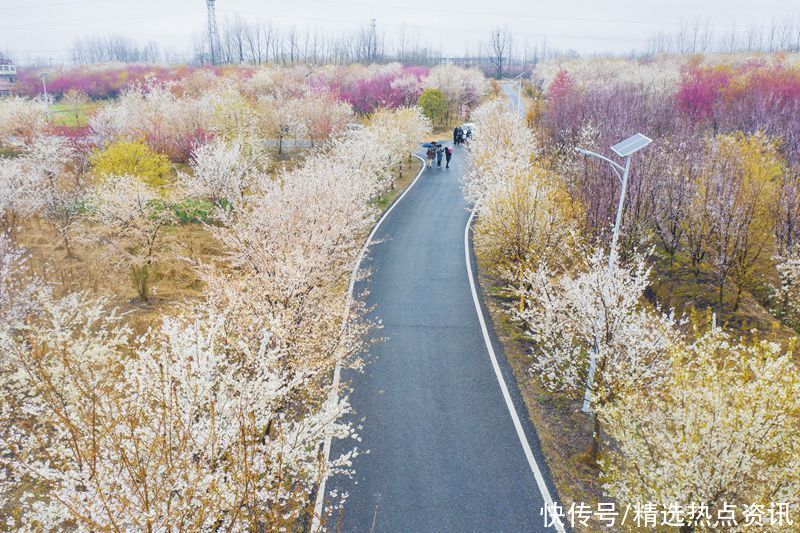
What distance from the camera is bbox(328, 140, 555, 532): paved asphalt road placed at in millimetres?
12359

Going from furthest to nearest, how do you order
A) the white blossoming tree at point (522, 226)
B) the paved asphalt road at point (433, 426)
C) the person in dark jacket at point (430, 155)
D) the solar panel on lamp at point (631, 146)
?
the person in dark jacket at point (430, 155) → the white blossoming tree at point (522, 226) → the solar panel on lamp at point (631, 146) → the paved asphalt road at point (433, 426)

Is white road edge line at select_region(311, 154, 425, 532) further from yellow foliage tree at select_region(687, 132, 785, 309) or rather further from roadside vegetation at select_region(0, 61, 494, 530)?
yellow foliage tree at select_region(687, 132, 785, 309)

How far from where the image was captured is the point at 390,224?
33.4 metres

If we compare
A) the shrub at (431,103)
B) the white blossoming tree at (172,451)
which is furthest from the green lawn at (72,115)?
the white blossoming tree at (172,451)

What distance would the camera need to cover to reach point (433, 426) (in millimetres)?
15320

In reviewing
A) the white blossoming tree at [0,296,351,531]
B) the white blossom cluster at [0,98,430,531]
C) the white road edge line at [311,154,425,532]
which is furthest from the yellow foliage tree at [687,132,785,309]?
the white blossoming tree at [0,296,351,531]

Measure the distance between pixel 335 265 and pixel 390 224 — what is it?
13.1 metres

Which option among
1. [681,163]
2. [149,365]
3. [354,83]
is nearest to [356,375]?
[149,365]

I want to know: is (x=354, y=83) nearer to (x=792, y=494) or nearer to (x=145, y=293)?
(x=145, y=293)

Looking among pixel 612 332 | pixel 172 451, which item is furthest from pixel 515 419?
pixel 172 451

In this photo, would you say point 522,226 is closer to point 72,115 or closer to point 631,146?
point 631,146

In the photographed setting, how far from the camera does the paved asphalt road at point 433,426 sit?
1236 cm

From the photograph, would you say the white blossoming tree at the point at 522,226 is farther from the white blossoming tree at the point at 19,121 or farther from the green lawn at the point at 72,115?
the green lawn at the point at 72,115

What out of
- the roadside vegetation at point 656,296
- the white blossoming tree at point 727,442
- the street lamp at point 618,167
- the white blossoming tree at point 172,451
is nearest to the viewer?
the white blossoming tree at point 172,451
